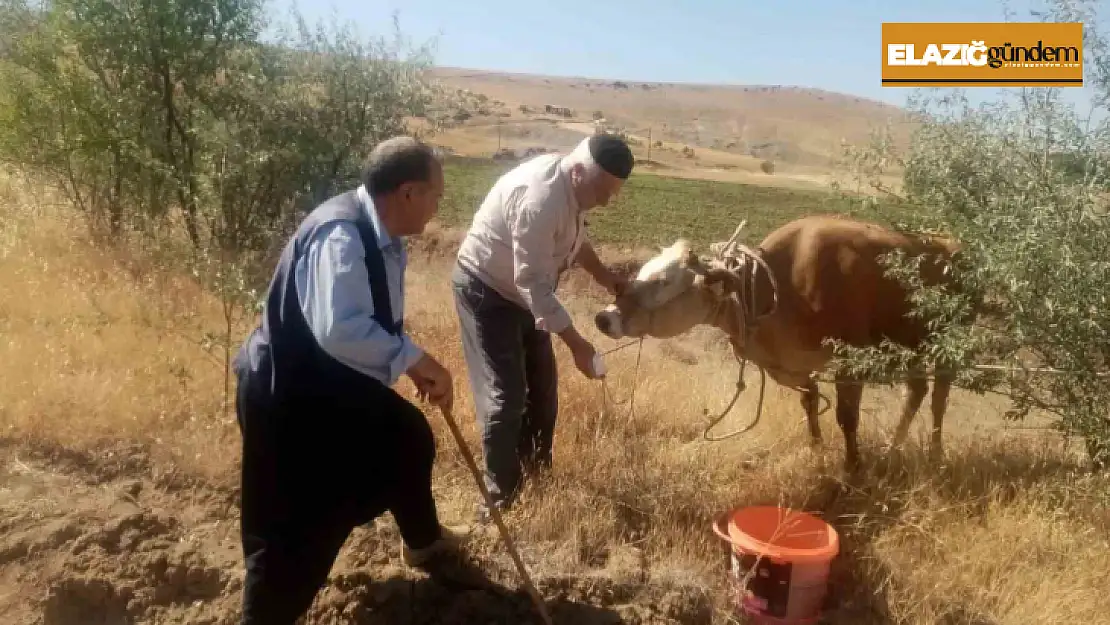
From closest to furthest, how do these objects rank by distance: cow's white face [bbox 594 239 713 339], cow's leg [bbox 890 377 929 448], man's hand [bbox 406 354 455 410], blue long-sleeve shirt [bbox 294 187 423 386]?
blue long-sleeve shirt [bbox 294 187 423 386]
man's hand [bbox 406 354 455 410]
cow's white face [bbox 594 239 713 339]
cow's leg [bbox 890 377 929 448]

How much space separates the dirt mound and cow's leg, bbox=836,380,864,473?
5.69ft

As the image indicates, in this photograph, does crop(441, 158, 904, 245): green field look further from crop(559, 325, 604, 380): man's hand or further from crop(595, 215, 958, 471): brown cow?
crop(559, 325, 604, 380): man's hand

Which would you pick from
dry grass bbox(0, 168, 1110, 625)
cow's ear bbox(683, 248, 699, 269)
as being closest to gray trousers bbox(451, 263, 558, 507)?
dry grass bbox(0, 168, 1110, 625)

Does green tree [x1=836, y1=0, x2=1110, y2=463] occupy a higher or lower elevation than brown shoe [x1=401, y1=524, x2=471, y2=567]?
higher

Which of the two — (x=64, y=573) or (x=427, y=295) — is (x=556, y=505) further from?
(x=427, y=295)

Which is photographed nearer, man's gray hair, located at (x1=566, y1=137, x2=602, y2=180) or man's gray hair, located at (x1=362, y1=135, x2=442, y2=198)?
man's gray hair, located at (x1=362, y1=135, x2=442, y2=198)

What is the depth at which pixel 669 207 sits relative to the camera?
24594mm

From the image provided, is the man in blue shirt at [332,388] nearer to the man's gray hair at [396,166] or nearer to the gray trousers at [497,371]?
the man's gray hair at [396,166]

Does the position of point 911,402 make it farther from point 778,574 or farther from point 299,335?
point 299,335

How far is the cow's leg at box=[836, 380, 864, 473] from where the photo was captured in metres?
4.67

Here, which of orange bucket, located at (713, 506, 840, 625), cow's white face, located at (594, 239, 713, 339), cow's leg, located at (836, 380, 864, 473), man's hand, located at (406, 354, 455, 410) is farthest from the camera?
cow's leg, located at (836, 380, 864, 473)

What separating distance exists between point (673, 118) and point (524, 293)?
98.1 meters

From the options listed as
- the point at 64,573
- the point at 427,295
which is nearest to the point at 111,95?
the point at 427,295

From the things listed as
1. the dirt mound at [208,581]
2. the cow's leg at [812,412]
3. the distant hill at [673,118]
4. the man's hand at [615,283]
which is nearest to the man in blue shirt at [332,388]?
the dirt mound at [208,581]
